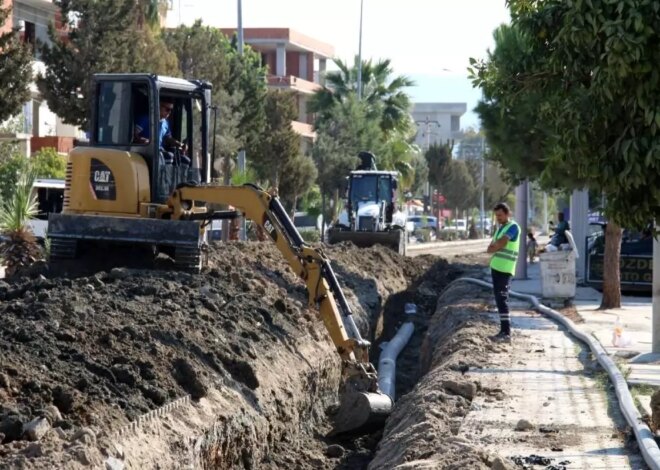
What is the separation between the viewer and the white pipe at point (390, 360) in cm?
1761

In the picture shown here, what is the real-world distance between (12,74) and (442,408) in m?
18.2

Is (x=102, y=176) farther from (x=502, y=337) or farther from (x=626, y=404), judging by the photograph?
(x=626, y=404)

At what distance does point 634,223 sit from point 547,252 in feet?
49.2

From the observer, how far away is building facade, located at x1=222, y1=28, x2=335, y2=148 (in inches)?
3019

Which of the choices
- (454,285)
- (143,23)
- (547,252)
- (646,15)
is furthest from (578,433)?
(143,23)

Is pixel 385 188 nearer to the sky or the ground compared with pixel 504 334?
nearer to the sky

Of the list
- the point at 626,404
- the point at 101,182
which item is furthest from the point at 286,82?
the point at 626,404

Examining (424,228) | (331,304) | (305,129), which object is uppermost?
(305,129)

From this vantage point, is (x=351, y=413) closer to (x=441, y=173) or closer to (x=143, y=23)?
(x=143, y=23)

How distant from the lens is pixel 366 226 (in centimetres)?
3900

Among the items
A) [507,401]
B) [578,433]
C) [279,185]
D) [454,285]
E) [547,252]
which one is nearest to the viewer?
[578,433]

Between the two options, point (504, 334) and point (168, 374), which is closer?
point (168, 374)

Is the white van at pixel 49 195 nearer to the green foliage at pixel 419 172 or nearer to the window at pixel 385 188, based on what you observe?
the window at pixel 385 188

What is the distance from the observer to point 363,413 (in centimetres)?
1494
